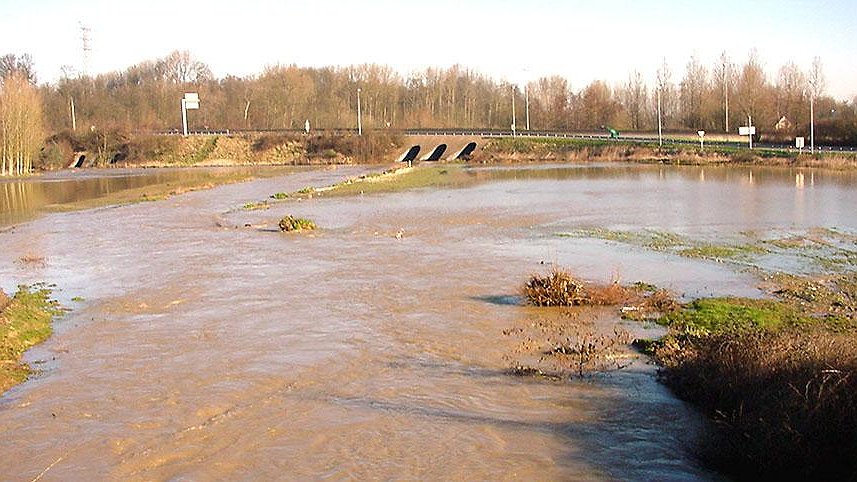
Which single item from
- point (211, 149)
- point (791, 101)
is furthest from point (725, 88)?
point (211, 149)

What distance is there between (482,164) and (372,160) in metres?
14.1

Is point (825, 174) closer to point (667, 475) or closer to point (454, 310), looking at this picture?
point (454, 310)

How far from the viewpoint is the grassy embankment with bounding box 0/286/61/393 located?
13.6 m

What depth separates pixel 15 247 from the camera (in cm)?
2947

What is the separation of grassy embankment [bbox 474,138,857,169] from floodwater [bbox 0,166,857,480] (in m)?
30.7

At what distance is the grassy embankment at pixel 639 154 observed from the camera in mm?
60281

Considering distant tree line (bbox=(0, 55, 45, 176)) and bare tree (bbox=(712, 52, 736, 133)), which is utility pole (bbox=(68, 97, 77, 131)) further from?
bare tree (bbox=(712, 52, 736, 133))

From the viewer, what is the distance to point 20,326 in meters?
16.0

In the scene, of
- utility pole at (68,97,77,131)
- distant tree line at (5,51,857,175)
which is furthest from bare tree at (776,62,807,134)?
utility pole at (68,97,77,131)

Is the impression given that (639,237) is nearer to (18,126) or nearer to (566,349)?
(566,349)

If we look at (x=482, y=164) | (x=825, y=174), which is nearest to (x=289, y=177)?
(x=482, y=164)

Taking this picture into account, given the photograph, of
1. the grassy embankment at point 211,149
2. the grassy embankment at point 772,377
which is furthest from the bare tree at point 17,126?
the grassy embankment at point 772,377

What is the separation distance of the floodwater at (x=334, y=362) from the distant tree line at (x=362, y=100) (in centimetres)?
8060

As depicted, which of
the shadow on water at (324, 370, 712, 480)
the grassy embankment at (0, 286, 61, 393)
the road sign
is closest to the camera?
the shadow on water at (324, 370, 712, 480)
